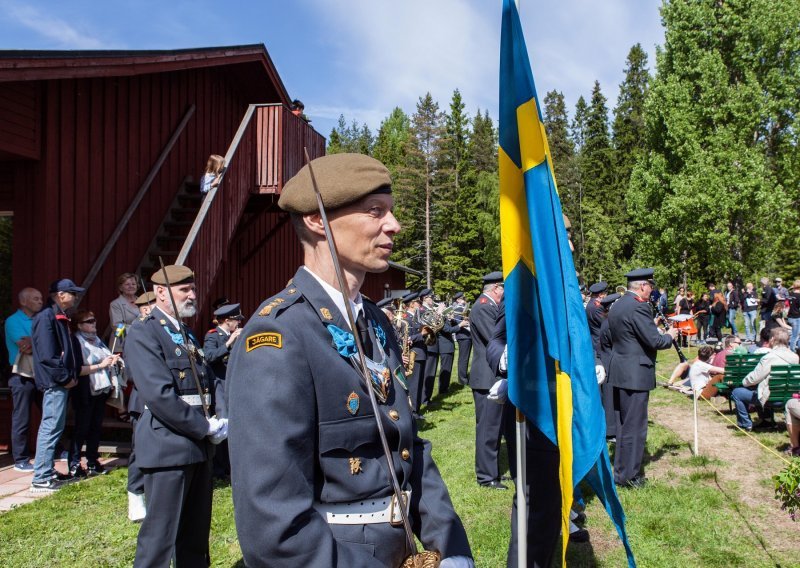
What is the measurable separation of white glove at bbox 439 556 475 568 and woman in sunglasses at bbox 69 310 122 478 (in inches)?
270

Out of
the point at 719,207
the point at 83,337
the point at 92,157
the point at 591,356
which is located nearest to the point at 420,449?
the point at 591,356

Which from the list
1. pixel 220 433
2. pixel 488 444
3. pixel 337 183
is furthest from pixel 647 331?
pixel 337 183

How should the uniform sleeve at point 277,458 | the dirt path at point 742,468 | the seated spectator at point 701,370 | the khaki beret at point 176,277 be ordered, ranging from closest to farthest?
1. the uniform sleeve at point 277,458
2. the khaki beret at point 176,277
3. the dirt path at point 742,468
4. the seated spectator at point 701,370

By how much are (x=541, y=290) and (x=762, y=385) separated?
8.22 m

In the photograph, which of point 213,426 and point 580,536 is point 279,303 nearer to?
point 213,426

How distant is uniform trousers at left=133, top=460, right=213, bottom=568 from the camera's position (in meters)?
3.74

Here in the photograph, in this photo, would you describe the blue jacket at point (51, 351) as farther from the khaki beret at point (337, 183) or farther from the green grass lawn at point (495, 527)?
the khaki beret at point (337, 183)

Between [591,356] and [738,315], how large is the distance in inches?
1286

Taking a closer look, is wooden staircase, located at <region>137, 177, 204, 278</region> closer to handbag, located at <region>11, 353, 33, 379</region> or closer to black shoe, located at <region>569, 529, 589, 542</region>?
handbag, located at <region>11, 353, 33, 379</region>

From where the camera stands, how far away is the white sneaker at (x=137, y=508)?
13.4 ft

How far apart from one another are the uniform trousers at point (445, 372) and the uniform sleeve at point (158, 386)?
11.5 meters

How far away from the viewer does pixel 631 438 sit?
6.81 metres

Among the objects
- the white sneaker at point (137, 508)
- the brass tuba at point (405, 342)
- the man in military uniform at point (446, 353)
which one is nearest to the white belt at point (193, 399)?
the white sneaker at point (137, 508)

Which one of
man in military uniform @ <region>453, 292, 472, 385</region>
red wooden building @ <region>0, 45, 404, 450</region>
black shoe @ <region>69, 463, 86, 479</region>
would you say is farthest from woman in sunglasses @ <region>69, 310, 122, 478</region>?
man in military uniform @ <region>453, 292, 472, 385</region>
